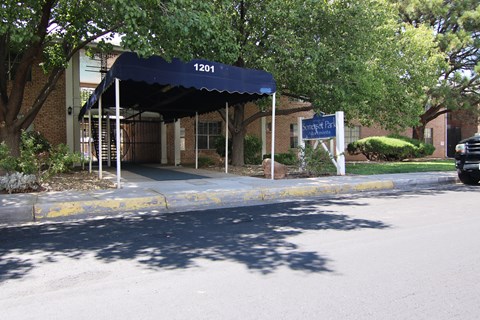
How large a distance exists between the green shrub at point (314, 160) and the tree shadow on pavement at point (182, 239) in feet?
19.1

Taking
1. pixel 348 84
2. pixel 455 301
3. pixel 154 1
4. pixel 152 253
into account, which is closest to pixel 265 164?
pixel 348 84

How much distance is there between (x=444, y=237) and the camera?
222 inches

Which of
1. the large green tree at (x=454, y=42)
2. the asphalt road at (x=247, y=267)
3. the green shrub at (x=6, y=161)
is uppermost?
the large green tree at (x=454, y=42)

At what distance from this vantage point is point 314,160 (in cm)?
1366

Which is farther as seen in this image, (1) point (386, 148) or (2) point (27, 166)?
(1) point (386, 148)

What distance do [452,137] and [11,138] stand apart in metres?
36.0

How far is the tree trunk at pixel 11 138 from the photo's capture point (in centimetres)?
1141

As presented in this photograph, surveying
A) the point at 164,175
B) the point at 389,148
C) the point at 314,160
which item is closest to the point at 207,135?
the point at 164,175

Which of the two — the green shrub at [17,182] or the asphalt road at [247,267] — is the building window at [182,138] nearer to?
the green shrub at [17,182]

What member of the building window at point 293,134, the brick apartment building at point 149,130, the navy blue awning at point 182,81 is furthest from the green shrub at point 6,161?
the building window at point 293,134

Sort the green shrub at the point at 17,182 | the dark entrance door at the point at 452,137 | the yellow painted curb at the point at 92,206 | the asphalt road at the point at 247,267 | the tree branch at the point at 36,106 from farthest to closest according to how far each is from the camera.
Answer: the dark entrance door at the point at 452,137, the tree branch at the point at 36,106, the green shrub at the point at 17,182, the yellow painted curb at the point at 92,206, the asphalt road at the point at 247,267

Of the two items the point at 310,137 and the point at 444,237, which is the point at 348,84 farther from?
the point at 444,237

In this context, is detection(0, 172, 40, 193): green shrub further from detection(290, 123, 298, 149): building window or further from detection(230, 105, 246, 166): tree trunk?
detection(290, 123, 298, 149): building window

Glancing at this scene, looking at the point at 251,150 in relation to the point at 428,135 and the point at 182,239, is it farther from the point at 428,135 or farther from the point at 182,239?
the point at 428,135
